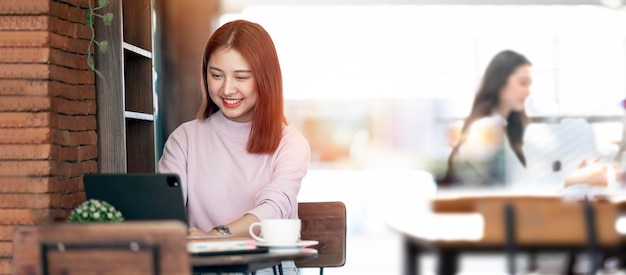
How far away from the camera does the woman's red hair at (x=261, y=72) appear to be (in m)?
2.88

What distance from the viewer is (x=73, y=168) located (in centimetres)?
309

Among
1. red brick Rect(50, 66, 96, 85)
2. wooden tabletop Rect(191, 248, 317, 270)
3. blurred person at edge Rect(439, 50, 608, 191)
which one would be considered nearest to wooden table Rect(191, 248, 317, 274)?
wooden tabletop Rect(191, 248, 317, 270)

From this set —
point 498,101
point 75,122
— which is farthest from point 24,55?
point 498,101

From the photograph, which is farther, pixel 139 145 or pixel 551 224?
pixel 139 145

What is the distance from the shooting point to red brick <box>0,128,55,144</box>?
2.88 m

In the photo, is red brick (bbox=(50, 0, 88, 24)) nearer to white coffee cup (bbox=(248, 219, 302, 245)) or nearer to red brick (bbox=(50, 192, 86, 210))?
red brick (bbox=(50, 192, 86, 210))

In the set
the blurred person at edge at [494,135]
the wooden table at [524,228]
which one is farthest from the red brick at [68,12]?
the blurred person at edge at [494,135]

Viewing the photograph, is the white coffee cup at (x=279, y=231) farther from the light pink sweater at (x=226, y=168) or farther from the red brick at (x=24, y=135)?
the red brick at (x=24, y=135)

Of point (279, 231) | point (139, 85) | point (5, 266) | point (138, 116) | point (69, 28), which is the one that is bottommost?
point (5, 266)

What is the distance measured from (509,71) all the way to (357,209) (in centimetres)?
173

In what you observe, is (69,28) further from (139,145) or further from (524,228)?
(524,228)

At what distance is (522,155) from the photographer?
5.73m

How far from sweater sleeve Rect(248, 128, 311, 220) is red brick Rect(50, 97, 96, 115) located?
62 centimetres

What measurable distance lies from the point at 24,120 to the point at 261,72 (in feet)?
2.17
